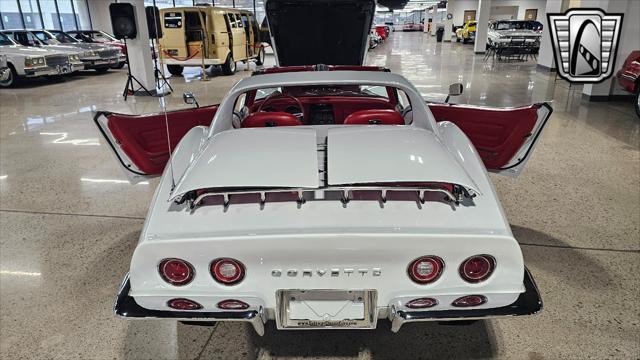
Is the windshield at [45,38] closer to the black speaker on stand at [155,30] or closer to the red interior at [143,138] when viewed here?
the black speaker on stand at [155,30]

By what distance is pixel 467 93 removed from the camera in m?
9.11

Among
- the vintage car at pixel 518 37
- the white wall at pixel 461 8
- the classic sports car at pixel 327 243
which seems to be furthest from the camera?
the white wall at pixel 461 8

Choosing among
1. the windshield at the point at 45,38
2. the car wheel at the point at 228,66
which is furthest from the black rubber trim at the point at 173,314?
the windshield at the point at 45,38

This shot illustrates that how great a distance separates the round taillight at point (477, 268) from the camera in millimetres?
1461

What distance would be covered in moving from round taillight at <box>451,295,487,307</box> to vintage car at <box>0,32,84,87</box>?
11560 mm

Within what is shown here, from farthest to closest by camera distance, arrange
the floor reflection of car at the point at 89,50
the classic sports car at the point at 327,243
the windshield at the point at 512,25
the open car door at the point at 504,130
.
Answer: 1. the windshield at the point at 512,25
2. the floor reflection of car at the point at 89,50
3. the open car door at the point at 504,130
4. the classic sports car at the point at 327,243

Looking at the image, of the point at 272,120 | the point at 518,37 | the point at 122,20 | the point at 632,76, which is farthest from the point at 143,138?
the point at 518,37

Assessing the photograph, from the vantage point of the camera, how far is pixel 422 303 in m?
1.50

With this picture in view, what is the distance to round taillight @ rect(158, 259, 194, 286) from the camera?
58.2 inches

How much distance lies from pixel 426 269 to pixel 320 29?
173 inches

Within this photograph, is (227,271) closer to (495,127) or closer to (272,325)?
(272,325)

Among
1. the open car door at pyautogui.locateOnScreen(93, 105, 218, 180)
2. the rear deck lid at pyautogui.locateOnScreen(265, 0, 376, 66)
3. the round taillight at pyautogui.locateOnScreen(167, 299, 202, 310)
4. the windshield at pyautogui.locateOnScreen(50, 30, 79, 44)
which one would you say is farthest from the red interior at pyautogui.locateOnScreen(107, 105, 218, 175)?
the windshield at pyautogui.locateOnScreen(50, 30, 79, 44)

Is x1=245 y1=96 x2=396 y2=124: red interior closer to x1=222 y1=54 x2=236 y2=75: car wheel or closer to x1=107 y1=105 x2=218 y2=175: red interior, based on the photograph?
x1=107 y1=105 x2=218 y2=175: red interior

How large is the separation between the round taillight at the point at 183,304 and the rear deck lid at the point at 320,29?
4078mm
